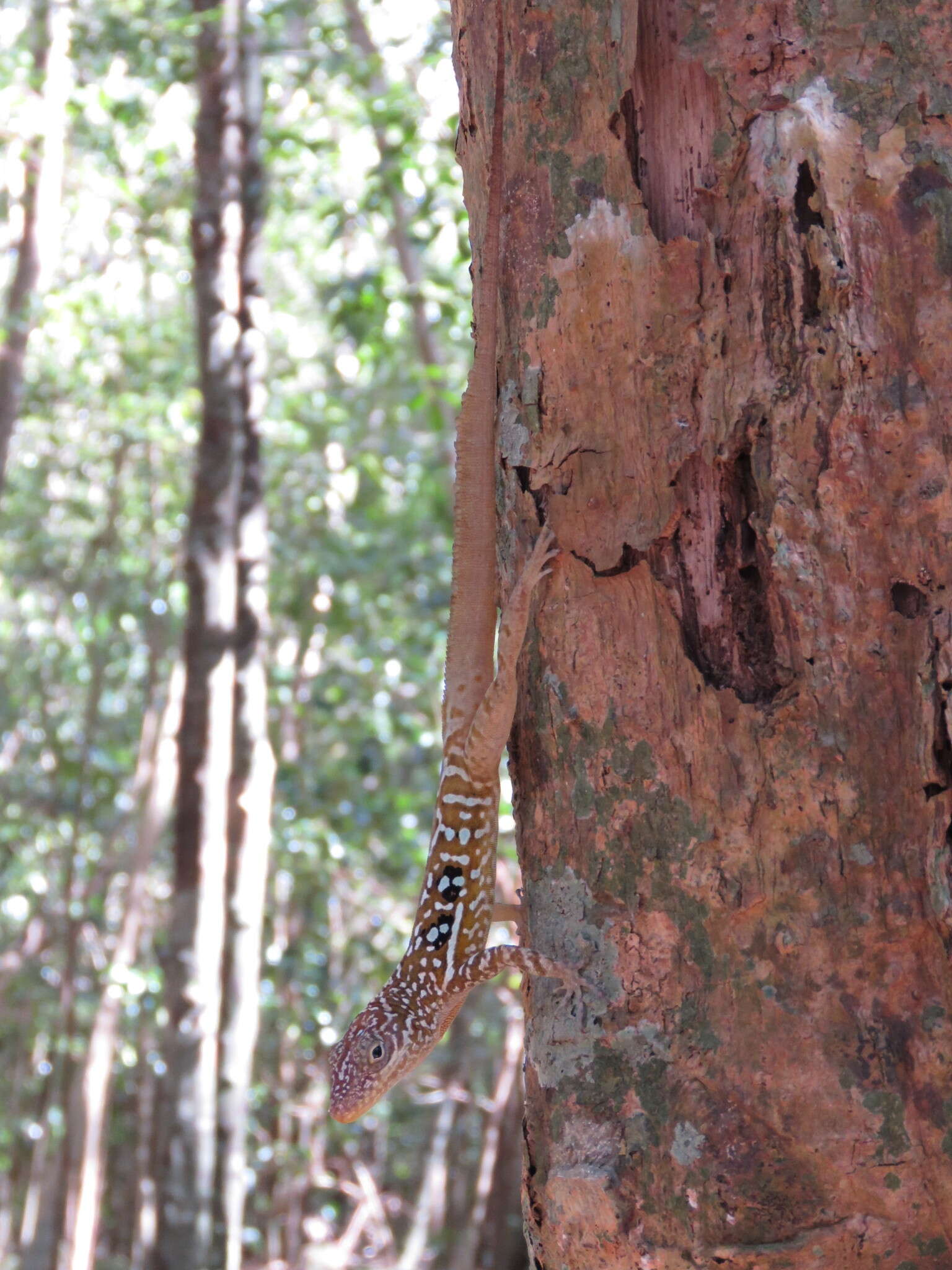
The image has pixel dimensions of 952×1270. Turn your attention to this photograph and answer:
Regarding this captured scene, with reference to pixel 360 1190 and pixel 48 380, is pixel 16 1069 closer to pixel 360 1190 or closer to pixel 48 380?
pixel 360 1190

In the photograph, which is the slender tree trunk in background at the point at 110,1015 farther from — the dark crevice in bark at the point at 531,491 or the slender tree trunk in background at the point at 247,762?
the dark crevice in bark at the point at 531,491

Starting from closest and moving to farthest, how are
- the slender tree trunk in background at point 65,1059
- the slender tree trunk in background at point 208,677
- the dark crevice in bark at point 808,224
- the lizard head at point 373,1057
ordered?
1. the dark crevice in bark at point 808,224
2. the lizard head at point 373,1057
3. the slender tree trunk in background at point 208,677
4. the slender tree trunk in background at point 65,1059

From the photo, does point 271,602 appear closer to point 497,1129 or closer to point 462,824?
point 497,1129

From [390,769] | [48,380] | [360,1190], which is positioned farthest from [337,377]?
[360,1190]

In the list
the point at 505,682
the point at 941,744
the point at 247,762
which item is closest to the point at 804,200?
the point at 941,744

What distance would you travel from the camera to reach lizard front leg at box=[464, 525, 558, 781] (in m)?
2.30

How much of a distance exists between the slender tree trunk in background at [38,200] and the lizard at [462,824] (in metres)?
7.10

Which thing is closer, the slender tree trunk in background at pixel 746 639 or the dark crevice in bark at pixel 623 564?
the slender tree trunk in background at pixel 746 639

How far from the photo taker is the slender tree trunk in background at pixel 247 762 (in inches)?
291

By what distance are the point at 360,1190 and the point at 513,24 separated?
11.3 metres

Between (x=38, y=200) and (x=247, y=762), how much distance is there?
560 centimetres

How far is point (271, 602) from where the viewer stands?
12930 mm

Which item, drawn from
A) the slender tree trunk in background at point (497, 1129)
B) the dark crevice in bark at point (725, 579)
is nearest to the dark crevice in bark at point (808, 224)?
the dark crevice in bark at point (725, 579)

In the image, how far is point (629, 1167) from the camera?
1.96 m
